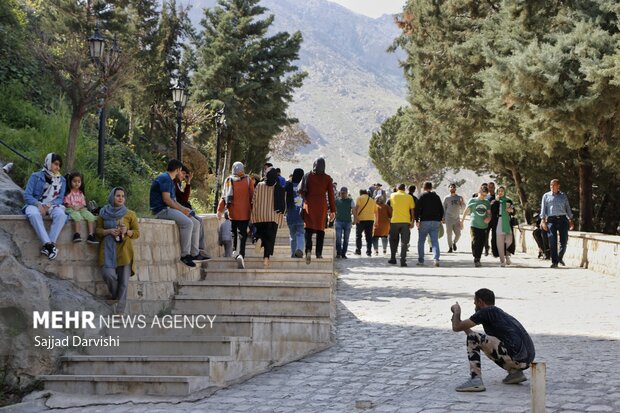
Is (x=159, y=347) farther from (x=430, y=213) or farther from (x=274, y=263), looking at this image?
(x=430, y=213)

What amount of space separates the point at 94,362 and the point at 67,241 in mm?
1875

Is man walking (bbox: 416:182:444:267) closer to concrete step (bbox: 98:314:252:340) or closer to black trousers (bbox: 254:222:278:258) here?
black trousers (bbox: 254:222:278:258)

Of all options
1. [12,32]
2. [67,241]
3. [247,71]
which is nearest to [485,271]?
[67,241]

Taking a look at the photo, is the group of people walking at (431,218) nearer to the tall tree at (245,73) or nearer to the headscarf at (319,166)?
the headscarf at (319,166)

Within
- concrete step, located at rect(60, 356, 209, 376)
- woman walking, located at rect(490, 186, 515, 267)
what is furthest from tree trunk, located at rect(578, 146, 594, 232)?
concrete step, located at rect(60, 356, 209, 376)

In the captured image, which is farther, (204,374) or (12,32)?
(12,32)

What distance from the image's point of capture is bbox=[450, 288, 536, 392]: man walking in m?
7.11

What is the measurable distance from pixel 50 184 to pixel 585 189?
17.2 meters

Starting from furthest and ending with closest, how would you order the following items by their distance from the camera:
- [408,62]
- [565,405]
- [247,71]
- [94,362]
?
[247,71], [408,62], [94,362], [565,405]

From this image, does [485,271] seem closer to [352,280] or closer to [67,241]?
[352,280]

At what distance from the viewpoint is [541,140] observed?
19938mm

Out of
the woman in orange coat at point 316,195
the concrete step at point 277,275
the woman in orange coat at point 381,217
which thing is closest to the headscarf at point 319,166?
the woman in orange coat at point 316,195

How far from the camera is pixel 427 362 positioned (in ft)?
27.7

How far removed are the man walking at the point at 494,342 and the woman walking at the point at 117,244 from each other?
4.81 metres
